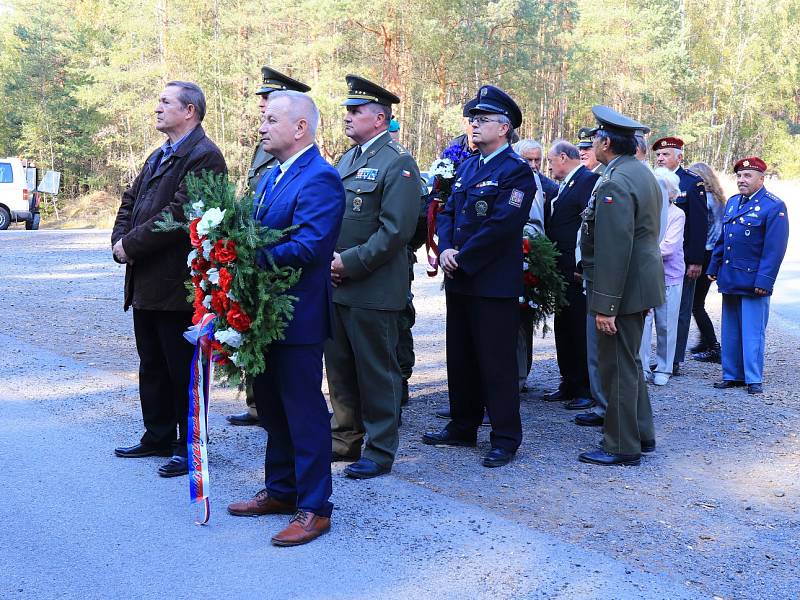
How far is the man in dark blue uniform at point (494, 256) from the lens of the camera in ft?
17.4

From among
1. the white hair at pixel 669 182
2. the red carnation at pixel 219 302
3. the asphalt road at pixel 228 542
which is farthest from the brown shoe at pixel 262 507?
the white hair at pixel 669 182

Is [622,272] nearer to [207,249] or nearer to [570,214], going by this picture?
[570,214]

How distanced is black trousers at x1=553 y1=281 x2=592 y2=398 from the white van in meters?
23.0

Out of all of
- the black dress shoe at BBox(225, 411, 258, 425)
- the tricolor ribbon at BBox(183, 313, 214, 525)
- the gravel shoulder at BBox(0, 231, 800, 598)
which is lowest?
the gravel shoulder at BBox(0, 231, 800, 598)

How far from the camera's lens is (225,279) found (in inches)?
154

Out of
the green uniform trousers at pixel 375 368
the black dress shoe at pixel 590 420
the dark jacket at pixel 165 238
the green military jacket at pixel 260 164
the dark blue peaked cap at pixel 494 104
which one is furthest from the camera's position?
the black dress shoe at pixel 590 420

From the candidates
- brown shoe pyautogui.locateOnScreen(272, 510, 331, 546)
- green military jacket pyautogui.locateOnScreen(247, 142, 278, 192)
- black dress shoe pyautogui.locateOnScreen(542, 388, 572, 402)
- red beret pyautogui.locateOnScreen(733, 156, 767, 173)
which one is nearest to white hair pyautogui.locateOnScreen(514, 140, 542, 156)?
red beret pyautogui.locateOnScreen(733, 156, 767, 173)

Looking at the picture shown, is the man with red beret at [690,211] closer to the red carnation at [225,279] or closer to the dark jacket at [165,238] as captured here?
the dark jacket at [165,238]

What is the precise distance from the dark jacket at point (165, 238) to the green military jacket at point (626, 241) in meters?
2.31

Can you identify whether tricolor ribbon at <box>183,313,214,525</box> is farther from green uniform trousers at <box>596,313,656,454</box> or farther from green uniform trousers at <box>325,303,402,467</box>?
green uniform trousers at <box>596,313,656,454</box>

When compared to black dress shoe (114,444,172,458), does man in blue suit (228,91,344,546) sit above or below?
above

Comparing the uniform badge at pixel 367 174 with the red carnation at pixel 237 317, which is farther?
the uniform badge at pixel 367 174

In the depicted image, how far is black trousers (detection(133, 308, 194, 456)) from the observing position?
5.06 meters

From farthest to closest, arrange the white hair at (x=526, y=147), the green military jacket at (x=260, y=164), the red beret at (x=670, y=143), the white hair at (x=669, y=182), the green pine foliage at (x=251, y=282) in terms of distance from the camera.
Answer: the red beret at (x=670, y=143), the white hair at (x=526, y=147), the white hair at (x=669, y=182), the green military jacket at (x=260, y=164), the green pine foliage at (x=251, y=282)
